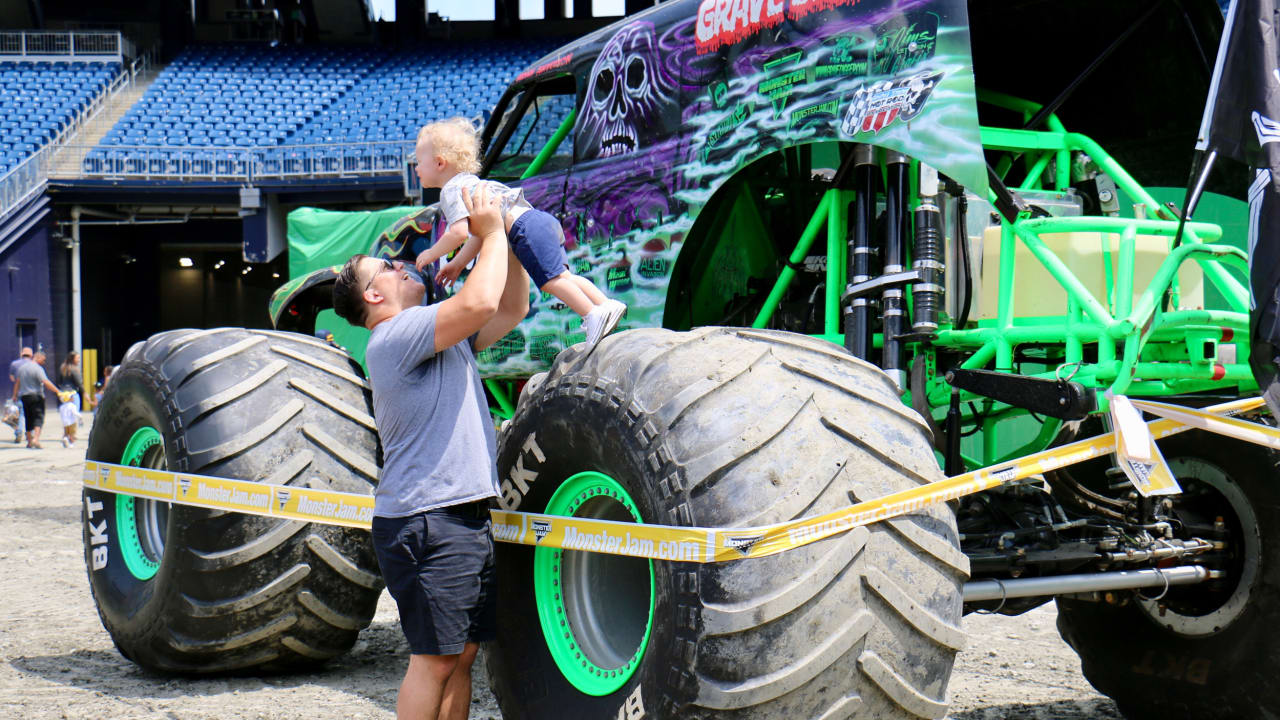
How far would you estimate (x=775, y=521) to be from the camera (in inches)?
106

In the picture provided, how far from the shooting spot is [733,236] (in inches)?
181

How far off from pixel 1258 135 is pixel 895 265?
105 cm

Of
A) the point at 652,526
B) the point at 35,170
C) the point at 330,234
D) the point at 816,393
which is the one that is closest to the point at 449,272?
the point at 652,526

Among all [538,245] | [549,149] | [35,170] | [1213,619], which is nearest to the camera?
[538,245]

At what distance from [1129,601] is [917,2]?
2.35m

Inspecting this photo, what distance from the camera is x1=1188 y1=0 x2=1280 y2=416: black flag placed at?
293 cm

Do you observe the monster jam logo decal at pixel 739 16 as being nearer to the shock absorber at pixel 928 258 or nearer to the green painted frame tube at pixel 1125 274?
the shock absorber at pixel 928 258

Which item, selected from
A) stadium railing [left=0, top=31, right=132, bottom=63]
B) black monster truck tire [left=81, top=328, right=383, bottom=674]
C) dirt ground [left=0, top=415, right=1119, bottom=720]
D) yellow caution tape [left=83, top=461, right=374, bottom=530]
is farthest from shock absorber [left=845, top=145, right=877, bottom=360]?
stadium railing [left=0, top=31, right=132, bottom=63]

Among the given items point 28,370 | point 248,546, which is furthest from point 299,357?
point 28,370

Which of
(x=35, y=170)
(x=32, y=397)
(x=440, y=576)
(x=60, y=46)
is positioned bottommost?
(x=32, y=397)

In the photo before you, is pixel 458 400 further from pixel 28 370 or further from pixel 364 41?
pixel 364 41

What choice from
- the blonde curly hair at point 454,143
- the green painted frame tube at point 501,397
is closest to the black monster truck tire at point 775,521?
the blonde curly hair at point 454,143

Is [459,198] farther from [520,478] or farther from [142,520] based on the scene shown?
[142,520]

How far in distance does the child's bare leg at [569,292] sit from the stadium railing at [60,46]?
113 feet
